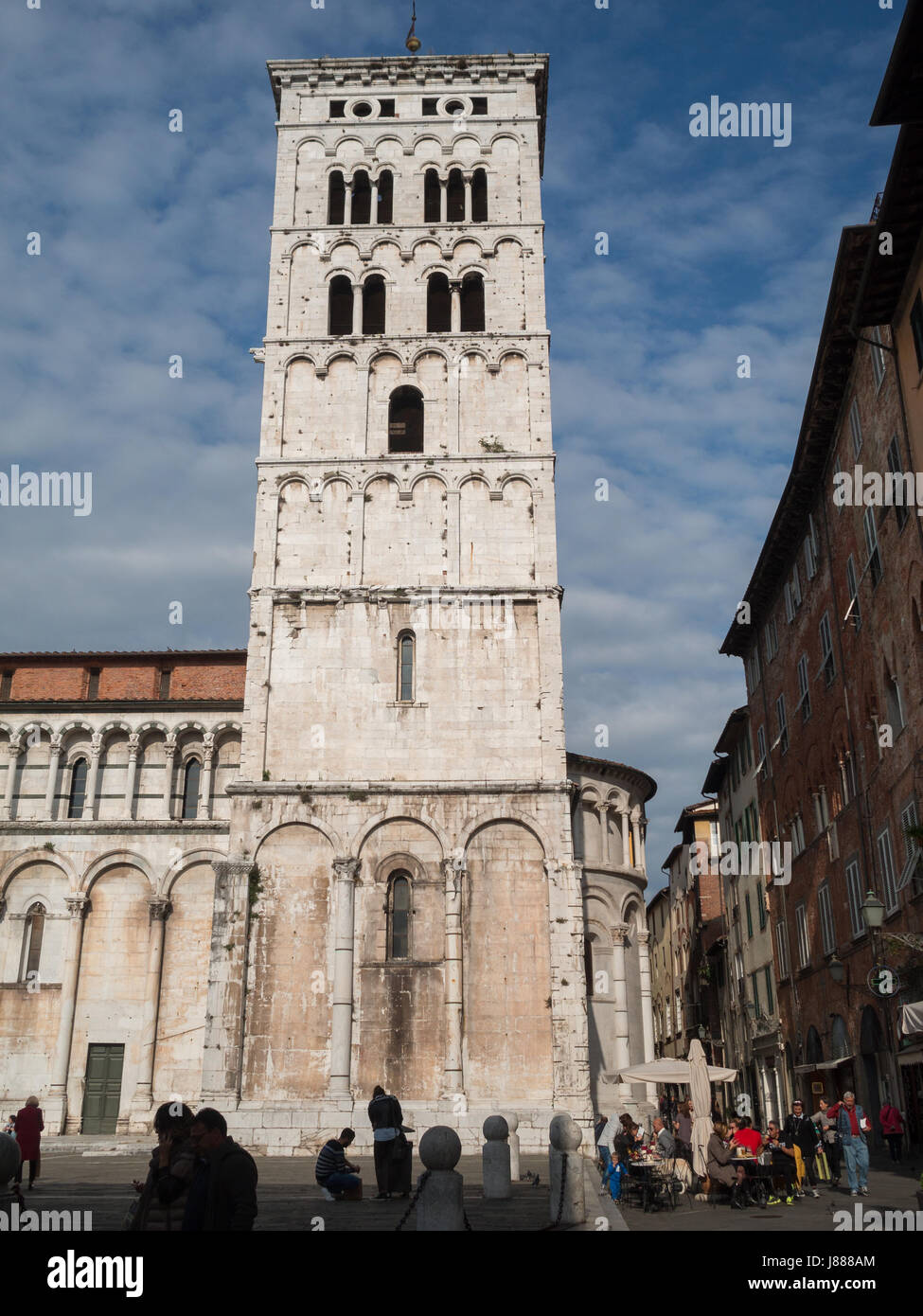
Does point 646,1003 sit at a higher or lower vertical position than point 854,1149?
higher

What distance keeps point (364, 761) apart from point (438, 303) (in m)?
14.7

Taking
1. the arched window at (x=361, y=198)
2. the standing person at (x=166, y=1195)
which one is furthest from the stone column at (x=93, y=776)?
the standing person at (x=166, y=1195)

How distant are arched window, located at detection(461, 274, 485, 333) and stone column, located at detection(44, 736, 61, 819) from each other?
18135 millimetres

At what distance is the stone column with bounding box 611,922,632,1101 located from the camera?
33.4 meters

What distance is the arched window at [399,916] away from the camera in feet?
87.8

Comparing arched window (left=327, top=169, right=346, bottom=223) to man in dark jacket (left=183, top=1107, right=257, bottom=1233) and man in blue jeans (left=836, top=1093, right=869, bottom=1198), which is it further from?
man in dark jacket (left=183, top=1107, right=257, bottom=1233)

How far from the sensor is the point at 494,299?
3384 centimetres

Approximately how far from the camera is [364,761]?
28391 millimetres

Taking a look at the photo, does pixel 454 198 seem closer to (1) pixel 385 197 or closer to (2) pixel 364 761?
(1) pixel 385 197

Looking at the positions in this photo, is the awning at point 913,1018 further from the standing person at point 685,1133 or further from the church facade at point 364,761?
the church facade at point 364,761

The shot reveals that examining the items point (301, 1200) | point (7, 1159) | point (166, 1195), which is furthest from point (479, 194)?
point (7, 1159)

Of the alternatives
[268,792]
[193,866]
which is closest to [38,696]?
[193,866]

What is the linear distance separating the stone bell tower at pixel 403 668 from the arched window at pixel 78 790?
35.9 ft

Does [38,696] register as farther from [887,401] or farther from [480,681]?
[887,401]
